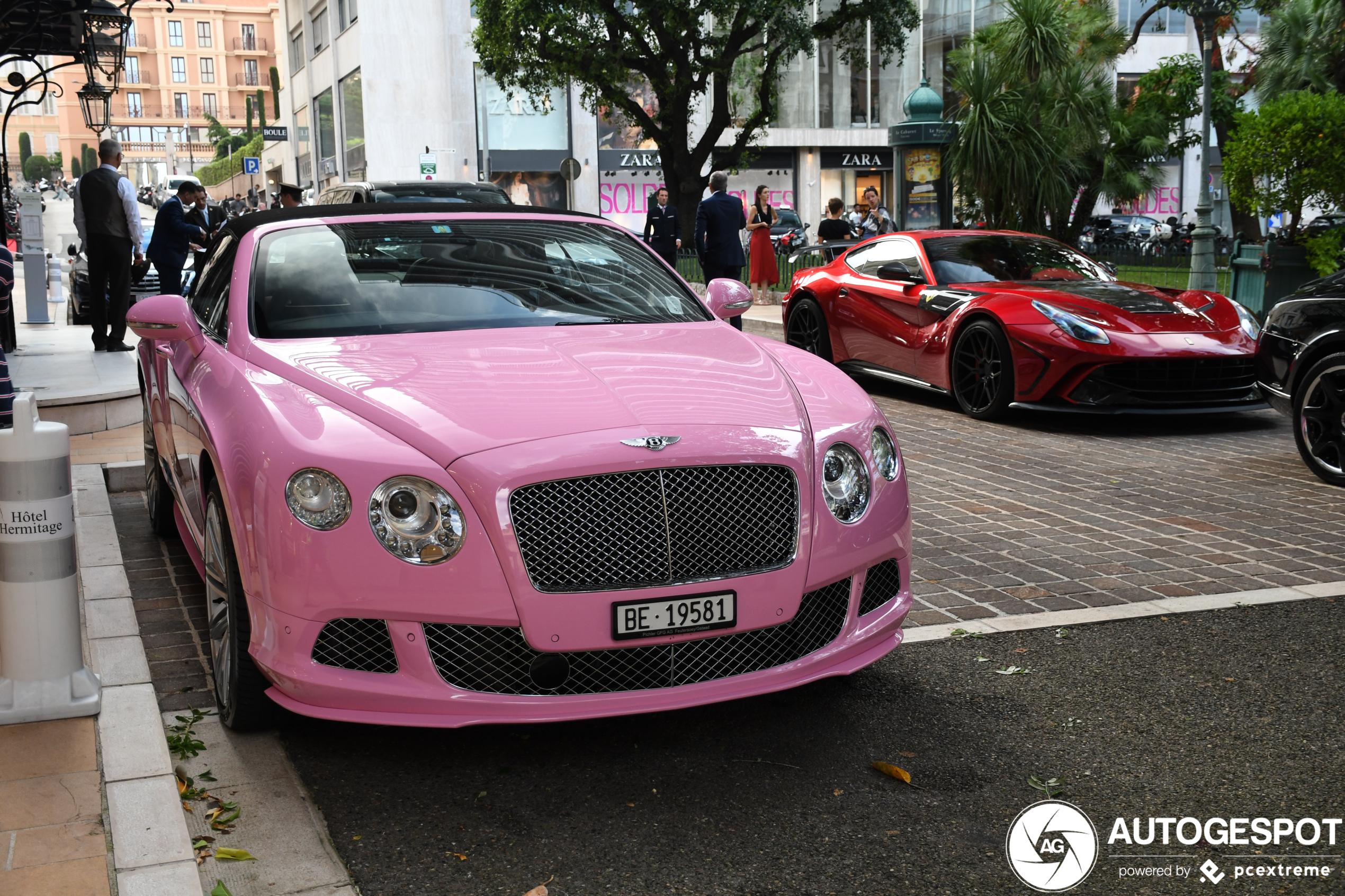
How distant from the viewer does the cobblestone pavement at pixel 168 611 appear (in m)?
4.20

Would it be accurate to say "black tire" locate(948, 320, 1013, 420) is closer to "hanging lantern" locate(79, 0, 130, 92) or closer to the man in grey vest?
the man in grey vest

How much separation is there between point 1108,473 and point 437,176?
42836 mm

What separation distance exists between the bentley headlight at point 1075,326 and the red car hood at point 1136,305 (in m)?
0.06

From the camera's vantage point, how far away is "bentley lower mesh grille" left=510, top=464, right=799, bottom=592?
10.8ft

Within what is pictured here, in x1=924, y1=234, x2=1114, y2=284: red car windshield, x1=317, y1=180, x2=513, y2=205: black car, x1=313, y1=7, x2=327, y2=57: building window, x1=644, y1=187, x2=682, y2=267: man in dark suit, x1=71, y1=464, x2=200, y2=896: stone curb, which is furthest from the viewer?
x1=313, y1=7, x2=327, y2=57: building window

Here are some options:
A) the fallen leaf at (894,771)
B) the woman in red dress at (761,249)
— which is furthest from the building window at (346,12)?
the fallen leaf at (894,771)

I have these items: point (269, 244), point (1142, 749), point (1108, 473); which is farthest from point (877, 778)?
point (1108, 473)

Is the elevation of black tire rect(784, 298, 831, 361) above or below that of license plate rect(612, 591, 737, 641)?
above

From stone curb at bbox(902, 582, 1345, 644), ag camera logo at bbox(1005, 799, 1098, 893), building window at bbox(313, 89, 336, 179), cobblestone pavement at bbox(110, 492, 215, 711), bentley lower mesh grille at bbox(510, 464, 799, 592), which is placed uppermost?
building window at bbox(313, 89, 336, 179)

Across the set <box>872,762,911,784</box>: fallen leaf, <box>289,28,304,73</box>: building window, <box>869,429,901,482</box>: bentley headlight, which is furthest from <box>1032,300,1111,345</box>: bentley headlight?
<box>289,28,304,73</box>: building window

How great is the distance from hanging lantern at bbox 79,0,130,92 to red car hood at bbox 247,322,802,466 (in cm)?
959

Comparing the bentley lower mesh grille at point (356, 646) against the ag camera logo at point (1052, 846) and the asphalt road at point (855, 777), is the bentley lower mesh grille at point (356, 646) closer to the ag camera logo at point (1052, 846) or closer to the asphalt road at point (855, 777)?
the asphalt road at point (855, 777)

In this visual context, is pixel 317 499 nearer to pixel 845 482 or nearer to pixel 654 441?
pixel 654 441

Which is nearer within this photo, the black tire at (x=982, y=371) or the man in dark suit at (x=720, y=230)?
the black tire at (x=982, y=371)
